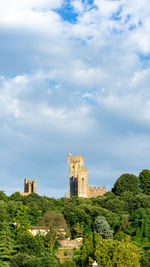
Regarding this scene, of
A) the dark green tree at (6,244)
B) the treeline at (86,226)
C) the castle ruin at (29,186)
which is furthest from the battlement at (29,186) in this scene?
the dark green tree at (6,244)

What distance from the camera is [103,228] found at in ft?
245

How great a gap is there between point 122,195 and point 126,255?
149 feet

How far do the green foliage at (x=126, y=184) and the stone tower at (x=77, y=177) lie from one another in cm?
975

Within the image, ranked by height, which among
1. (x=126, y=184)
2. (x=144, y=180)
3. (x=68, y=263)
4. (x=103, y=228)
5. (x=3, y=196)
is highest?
(x=144, y=180)

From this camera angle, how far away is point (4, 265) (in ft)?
184

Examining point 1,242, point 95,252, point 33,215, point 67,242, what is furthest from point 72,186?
point 95,252

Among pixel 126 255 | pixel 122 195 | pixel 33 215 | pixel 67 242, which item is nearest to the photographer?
pixel 126 255

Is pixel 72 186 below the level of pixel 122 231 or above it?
above

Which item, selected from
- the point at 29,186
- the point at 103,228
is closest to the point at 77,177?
the point at 29,186

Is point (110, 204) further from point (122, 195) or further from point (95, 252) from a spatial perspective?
point (95, 252)

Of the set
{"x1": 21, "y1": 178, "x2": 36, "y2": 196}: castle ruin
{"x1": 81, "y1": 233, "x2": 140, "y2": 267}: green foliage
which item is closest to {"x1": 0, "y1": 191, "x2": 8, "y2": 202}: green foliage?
{"x1": 21, "y1": 178, "x2": 36, "y2": 196}: castle ruin

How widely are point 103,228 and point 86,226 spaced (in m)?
4.19

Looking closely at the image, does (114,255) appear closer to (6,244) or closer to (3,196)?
(6,244)

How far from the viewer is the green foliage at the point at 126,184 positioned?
98688 mm
